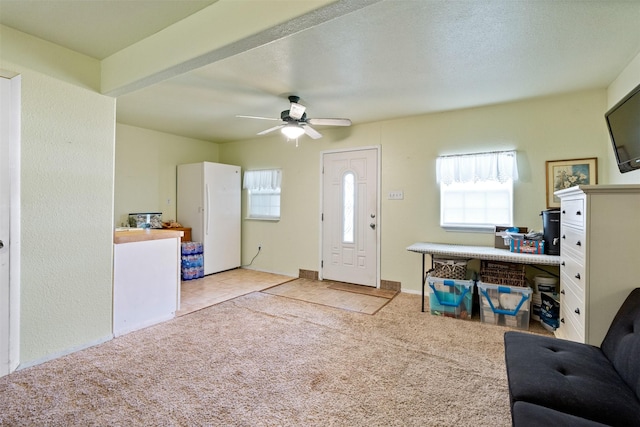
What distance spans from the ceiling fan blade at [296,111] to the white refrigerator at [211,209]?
7.62 ft

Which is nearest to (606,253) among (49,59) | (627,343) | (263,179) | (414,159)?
(627,343)

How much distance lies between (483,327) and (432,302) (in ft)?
1.77

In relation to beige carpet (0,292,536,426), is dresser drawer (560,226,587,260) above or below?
above

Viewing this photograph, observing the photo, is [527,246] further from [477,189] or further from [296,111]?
[296,111]

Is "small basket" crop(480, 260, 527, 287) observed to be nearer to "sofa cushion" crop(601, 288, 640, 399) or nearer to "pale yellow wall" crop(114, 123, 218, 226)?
"sofa cushion" crop(601, 288, 640, 399)

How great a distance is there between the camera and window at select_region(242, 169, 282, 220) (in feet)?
17.0

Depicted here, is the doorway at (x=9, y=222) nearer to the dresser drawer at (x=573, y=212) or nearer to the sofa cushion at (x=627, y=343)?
the sofa cushion at (x=627, y=343)

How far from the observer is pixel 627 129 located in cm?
201

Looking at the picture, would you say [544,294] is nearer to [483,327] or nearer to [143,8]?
[483,327]

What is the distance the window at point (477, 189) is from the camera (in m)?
3.42

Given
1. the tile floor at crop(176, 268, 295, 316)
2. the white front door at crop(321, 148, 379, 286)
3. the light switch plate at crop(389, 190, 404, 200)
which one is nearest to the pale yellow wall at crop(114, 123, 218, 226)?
the tile floor at crop(176, 268, 295, 316)

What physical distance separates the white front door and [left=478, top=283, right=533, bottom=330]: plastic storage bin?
1.51 meters

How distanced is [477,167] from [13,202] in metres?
4.27

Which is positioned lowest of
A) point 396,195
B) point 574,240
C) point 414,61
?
point 574,240
